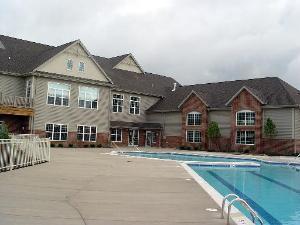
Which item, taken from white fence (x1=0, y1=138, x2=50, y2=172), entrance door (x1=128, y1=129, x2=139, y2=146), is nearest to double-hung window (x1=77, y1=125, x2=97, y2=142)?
entrance door (x1=128, y1=129, x2=139, y2=146)

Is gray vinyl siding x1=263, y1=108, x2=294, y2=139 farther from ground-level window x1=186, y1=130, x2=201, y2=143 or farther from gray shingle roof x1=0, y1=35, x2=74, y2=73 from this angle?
gray shingle roof x1=0, y1=35, x2=74, y2=73

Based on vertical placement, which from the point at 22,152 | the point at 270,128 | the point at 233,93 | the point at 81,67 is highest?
the point at 81,67

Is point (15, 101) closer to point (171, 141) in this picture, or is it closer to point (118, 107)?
point (118, 107)

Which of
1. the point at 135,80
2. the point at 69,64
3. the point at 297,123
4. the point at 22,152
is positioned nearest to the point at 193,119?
the point at 135,80

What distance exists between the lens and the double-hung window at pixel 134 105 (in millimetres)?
45656

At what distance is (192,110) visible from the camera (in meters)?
42.7

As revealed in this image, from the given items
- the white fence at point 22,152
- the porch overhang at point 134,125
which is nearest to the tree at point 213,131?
the porch overhang at point 134,125

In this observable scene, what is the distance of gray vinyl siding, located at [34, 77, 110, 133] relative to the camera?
116ft

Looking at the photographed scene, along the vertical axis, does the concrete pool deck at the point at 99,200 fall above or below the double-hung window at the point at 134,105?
below

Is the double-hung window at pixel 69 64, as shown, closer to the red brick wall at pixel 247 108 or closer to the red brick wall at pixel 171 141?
the red brick wall at pixel 171 141

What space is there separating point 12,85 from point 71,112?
A: 233 inches

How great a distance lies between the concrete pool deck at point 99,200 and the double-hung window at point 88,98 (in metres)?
25.4

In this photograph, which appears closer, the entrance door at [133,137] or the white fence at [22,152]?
the white fence at [22,152]

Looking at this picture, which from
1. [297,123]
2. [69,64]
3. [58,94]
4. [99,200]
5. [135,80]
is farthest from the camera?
[135,80]
